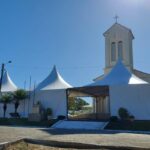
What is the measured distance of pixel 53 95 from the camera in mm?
28641

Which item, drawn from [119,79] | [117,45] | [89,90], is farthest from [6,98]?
[117,45]

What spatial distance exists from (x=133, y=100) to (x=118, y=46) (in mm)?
14182

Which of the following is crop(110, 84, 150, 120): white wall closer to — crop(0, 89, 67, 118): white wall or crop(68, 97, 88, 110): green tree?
crop(0, 89, 67, 118): white wall

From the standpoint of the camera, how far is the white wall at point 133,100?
78.9ft

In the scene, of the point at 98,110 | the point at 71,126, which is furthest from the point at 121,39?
the point at 71,126

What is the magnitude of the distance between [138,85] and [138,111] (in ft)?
6.94

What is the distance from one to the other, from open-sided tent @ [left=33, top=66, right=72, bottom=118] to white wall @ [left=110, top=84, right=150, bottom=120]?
16.5ft

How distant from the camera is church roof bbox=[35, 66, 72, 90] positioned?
29.4 metres

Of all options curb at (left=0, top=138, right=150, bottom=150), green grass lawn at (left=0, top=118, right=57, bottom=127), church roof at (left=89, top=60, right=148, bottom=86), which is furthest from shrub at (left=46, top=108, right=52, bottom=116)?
curb at (left=0, top=138, right=150, bottom=150)

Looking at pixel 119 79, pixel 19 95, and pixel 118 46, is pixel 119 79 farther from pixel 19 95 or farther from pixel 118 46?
pixel 118 46

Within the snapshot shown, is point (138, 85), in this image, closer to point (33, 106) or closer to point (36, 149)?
point (33, 106)

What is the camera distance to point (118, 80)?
25.0 m

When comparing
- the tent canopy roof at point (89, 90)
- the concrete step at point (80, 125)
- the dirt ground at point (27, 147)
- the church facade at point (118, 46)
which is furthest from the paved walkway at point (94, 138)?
the church facade at point (118, 46)

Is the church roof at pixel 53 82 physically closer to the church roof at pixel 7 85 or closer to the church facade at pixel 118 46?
the church roof at pixel 7 85
